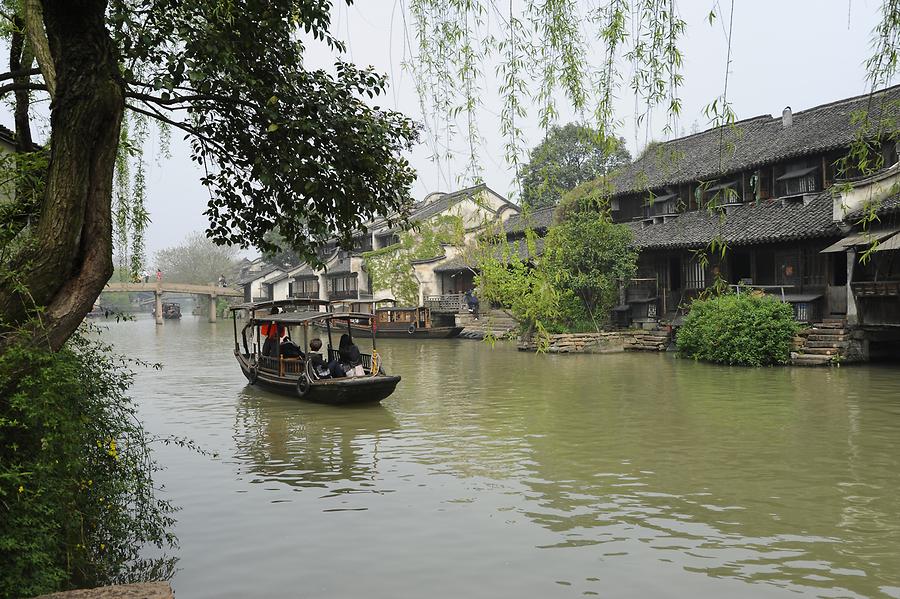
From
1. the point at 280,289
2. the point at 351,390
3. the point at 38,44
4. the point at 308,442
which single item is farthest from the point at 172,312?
the point at 38,44

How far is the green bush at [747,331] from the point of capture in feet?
59.7

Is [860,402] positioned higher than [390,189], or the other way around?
[390,189]

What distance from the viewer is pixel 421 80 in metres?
4.96

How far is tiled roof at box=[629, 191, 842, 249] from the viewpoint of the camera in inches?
774

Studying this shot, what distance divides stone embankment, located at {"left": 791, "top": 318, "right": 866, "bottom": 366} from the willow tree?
14.6 m

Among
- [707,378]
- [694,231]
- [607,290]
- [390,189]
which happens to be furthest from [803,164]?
[390,189]

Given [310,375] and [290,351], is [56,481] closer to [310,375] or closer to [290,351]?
[310,375]

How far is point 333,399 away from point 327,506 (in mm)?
6190

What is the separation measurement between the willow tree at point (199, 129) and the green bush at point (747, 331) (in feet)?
46.7

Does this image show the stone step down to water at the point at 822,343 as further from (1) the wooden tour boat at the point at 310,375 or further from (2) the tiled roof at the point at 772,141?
(1) the wooden tour boat at the point at 310,375

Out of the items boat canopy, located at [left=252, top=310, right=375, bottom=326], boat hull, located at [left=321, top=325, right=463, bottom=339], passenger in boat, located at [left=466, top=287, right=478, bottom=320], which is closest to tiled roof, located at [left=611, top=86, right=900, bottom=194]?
boat canopy, located at [left=252, top=310, right=375, bottom=326]

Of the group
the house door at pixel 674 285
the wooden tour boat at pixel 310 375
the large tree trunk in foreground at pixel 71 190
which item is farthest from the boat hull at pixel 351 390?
the house door at pixel 674 285

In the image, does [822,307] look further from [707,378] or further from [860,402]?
[860,402]

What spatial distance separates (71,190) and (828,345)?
18.0 metres
